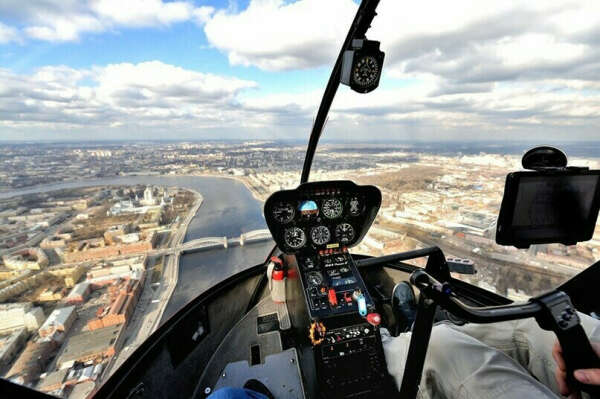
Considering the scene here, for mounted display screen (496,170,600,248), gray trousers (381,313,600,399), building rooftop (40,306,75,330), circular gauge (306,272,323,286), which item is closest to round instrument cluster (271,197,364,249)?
circular gauge (306,272,323,286)

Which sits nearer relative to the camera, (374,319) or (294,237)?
(374,319)

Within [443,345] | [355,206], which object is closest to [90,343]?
[443,345]

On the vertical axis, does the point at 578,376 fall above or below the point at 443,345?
above

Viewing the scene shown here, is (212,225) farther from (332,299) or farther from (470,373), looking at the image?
(470,373)

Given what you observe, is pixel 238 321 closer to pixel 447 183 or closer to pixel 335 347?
pixel 335 347

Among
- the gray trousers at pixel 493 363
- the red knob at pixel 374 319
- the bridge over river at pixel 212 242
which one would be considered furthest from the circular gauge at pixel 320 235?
the gray trousers at pixel 493 363

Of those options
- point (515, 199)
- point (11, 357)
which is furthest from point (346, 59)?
point (11, 357)

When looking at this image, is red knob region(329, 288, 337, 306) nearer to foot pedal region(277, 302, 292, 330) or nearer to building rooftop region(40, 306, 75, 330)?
foot pedal region(277, 302, 292, 330)
